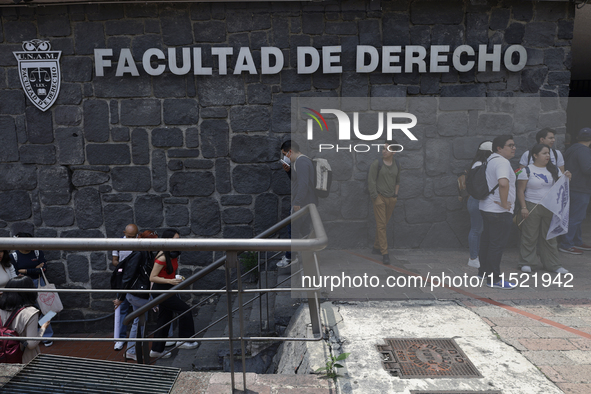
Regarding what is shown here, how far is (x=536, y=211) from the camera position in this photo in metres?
4.99

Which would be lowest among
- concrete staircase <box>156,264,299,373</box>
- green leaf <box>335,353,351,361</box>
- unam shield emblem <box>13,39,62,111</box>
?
concrete staircase <box>156,264,299,373</box>

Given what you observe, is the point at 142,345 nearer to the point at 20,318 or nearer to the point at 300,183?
the point at 20,318

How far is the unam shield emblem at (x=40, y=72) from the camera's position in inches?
228

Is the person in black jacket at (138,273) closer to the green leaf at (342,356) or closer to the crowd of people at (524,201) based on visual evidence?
the green leaf at (342,356)

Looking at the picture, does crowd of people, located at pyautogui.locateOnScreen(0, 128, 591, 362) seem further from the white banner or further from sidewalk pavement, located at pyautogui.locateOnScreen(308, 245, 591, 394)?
sidewalk pavement, located at pyautogui.locateOnScreen(308, 245, 591, 394)

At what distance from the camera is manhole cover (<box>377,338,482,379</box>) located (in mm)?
2826

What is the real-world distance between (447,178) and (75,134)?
5.43 metres

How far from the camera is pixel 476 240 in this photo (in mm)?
5434

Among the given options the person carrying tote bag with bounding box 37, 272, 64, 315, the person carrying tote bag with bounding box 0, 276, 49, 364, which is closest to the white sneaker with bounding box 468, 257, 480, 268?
the person carrying tote bag with bounding box 0, 276, 49, 364

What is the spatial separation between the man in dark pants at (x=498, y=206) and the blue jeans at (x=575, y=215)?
2.26m

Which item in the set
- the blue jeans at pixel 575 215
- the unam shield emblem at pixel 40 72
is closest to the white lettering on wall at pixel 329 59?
the unam shield emblem at pixel 40 72

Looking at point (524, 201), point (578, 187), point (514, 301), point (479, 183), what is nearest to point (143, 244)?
point (514, 301)

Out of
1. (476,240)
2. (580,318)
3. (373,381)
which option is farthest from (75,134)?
(580,318)

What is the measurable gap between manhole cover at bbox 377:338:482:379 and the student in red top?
8.20ft
